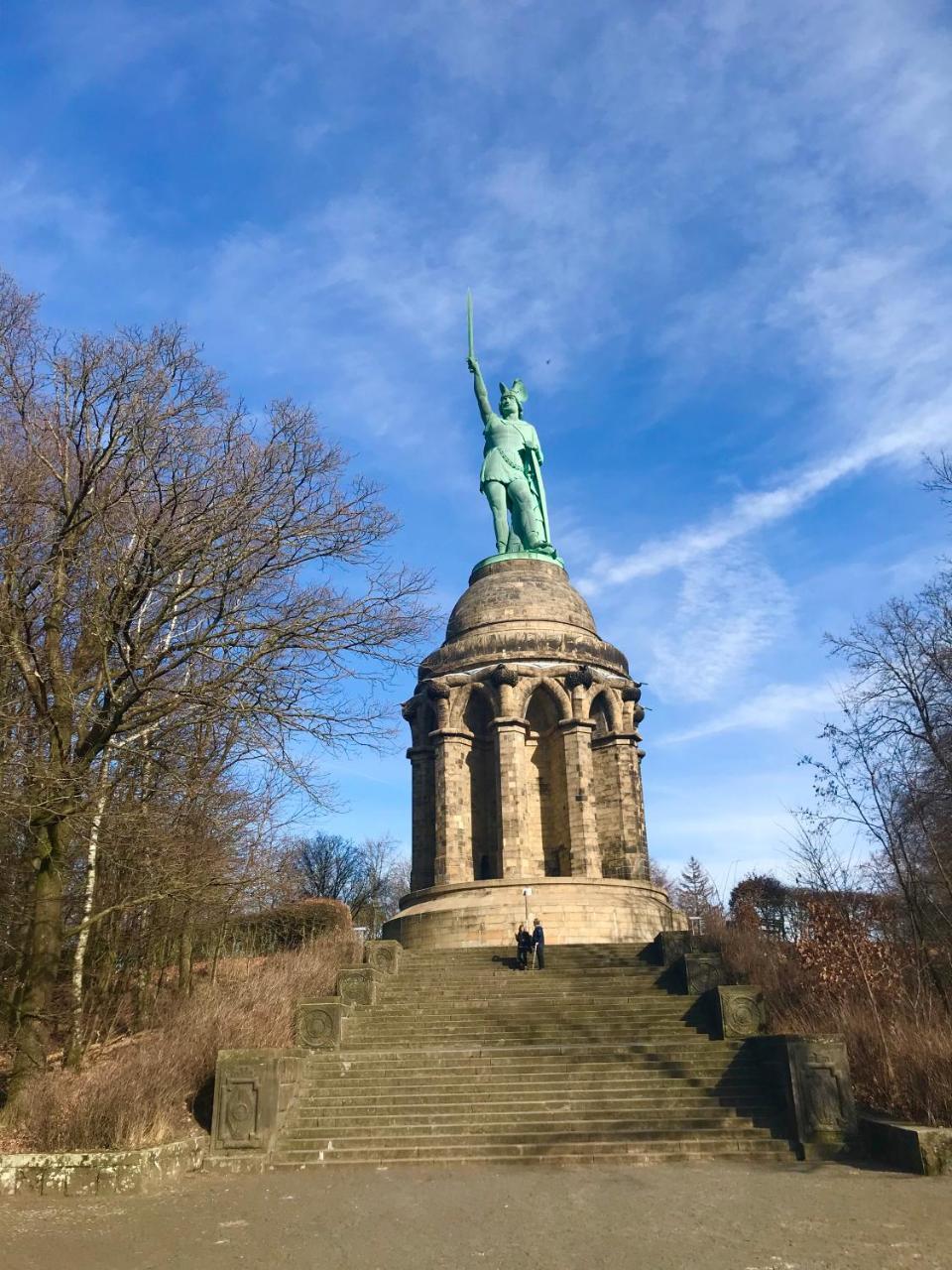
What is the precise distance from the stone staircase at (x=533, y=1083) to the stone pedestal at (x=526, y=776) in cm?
600

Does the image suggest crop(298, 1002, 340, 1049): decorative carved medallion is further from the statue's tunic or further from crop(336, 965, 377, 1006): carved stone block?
the statue's tunic

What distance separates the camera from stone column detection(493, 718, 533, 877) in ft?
76.4

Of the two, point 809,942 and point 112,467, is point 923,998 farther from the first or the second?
point 112,467

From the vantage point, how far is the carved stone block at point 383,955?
17234 millimetres

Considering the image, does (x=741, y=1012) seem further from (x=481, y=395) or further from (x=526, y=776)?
(x=481, y=395)

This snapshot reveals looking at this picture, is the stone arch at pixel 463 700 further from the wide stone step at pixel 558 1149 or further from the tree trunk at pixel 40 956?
the tree trunk at pixel 40 956

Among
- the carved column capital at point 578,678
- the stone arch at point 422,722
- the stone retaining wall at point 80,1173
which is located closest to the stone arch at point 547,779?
the carved column capital at point 578,678

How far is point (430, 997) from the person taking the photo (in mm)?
15883

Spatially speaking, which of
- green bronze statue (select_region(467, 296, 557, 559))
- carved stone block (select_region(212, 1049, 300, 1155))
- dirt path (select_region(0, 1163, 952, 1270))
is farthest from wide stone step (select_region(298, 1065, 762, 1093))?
green bronze statue (select_region(467, 296, 557, 559))

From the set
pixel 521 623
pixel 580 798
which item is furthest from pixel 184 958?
pixel 521 623

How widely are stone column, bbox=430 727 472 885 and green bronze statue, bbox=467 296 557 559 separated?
6.84 m

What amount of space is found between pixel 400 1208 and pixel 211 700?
5534mm

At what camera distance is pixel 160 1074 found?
10.5 meters

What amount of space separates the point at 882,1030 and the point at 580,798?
1362 cm
